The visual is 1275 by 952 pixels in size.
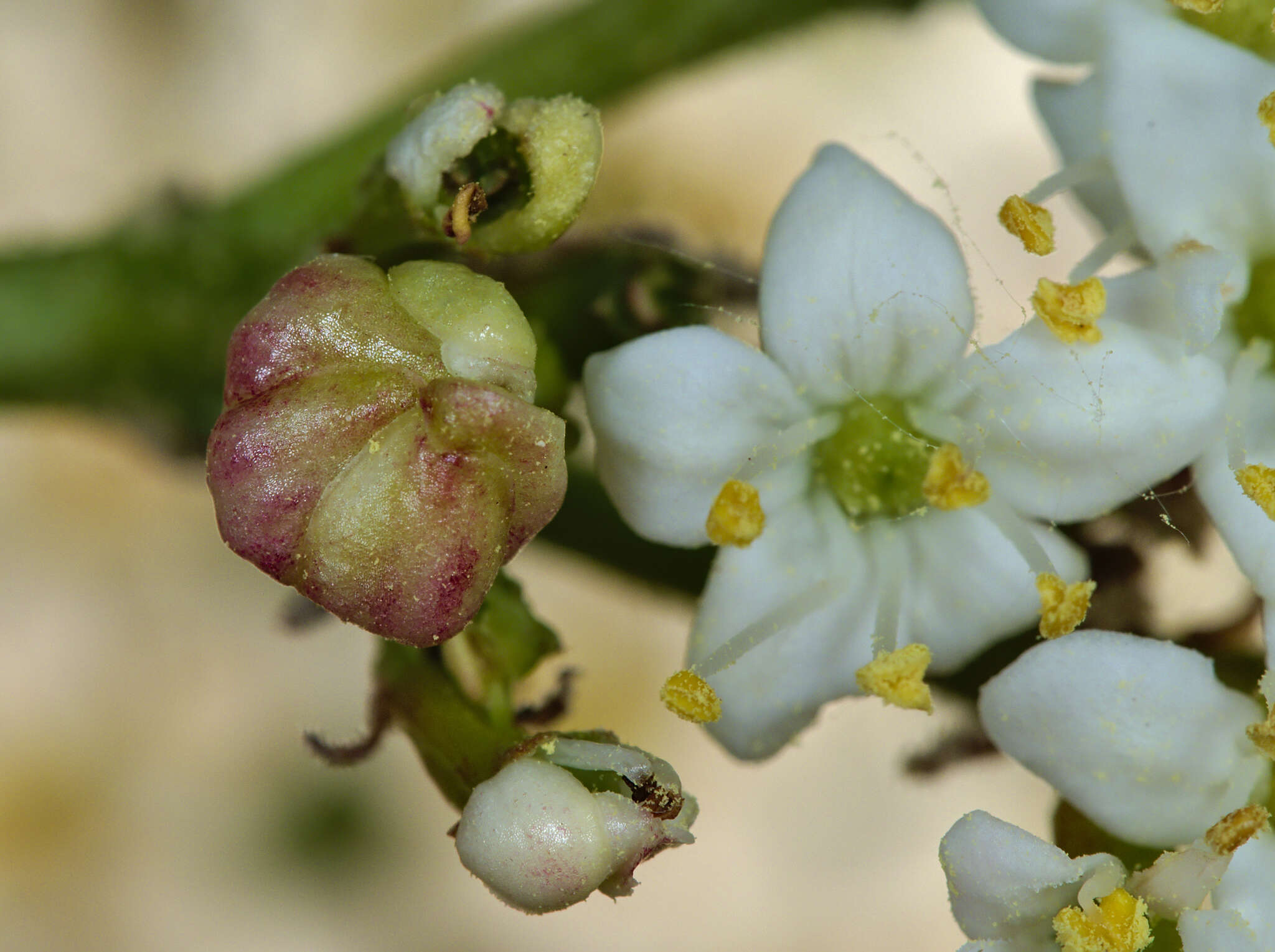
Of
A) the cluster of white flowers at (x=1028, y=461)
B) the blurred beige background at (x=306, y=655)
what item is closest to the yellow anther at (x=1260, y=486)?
the cluster of white flowers at (x=1028, y=461)

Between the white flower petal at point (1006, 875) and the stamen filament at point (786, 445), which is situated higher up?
the stamen filament at point (786, 445)

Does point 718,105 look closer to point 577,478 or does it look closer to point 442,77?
point 442,77

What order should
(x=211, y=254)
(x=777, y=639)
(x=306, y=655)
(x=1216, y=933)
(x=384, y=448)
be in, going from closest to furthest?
(x=384, y=448) → (x=1216, y=933) → (x=777, y=639) → (x=211, y=254) → (x=306, y=655)

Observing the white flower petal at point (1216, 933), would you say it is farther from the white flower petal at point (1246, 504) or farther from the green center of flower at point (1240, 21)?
the green center of flower at point (1240, 21)

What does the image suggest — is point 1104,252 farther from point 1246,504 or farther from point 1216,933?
point 1216,933

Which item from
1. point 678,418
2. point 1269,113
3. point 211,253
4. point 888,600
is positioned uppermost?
point 1269,113

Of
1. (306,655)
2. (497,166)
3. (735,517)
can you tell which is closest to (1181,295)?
(735,517)
